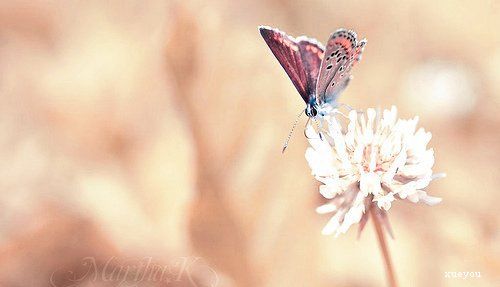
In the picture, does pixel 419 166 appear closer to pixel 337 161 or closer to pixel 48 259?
pixel 337 161

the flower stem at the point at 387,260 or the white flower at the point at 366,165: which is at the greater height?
the white flower at the point at 366,165

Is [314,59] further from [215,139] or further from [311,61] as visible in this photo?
[215,139]

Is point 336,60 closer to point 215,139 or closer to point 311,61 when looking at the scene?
point 311,61

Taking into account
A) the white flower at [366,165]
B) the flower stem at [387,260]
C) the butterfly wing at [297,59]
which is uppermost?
the butterfly wing at [297,59]

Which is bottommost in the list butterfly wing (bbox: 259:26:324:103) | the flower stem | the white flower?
the flower stem

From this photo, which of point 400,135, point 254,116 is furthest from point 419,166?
point 254,116

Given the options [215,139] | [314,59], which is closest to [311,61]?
[314,59]
